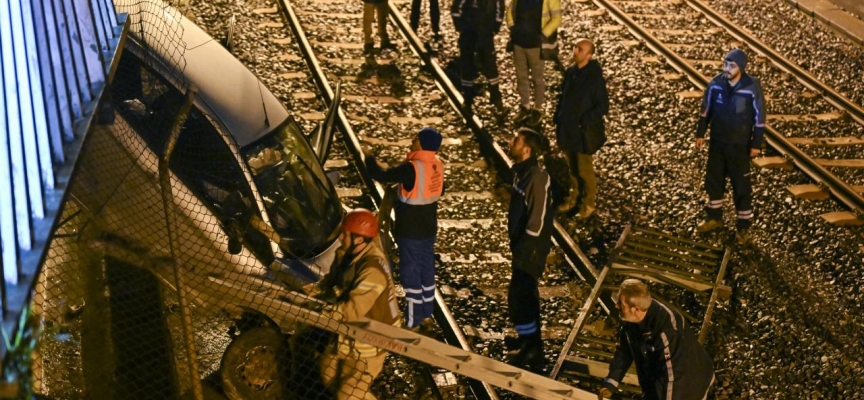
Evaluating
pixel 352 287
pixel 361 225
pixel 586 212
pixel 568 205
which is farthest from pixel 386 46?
pixel 352 287

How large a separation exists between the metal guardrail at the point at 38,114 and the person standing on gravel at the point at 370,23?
8143mm

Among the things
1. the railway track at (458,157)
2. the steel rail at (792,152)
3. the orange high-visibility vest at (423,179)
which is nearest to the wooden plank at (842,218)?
the steel rail at (792,152)

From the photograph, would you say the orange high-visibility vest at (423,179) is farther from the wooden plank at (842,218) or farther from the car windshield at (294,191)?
the wooden plank at (842,218)

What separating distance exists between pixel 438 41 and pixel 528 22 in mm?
2774

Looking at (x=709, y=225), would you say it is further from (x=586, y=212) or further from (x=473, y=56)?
(x=473, y=56)

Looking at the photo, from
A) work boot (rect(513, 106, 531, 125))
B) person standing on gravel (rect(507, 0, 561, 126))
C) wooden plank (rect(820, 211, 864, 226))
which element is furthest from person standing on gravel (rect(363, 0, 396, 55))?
wooden plank (rect(820, 211, 864, 226))

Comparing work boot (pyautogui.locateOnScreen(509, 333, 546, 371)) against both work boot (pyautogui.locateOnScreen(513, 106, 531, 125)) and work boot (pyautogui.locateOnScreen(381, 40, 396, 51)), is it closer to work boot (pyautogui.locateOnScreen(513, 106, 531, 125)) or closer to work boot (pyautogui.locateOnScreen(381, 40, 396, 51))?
work boot (pyautogui.locateOnScreen(513, 106, 531, 125))

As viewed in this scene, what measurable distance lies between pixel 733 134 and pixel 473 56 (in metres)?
3.94

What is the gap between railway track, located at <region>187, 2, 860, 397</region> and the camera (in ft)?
33.2

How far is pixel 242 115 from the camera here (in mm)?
8688

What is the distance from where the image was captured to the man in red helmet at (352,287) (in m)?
6.91

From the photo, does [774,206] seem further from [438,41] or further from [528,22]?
[438,41]

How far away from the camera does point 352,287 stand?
6770mm

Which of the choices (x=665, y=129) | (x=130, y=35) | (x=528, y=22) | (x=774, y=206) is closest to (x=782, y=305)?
(x=774, y=206)
